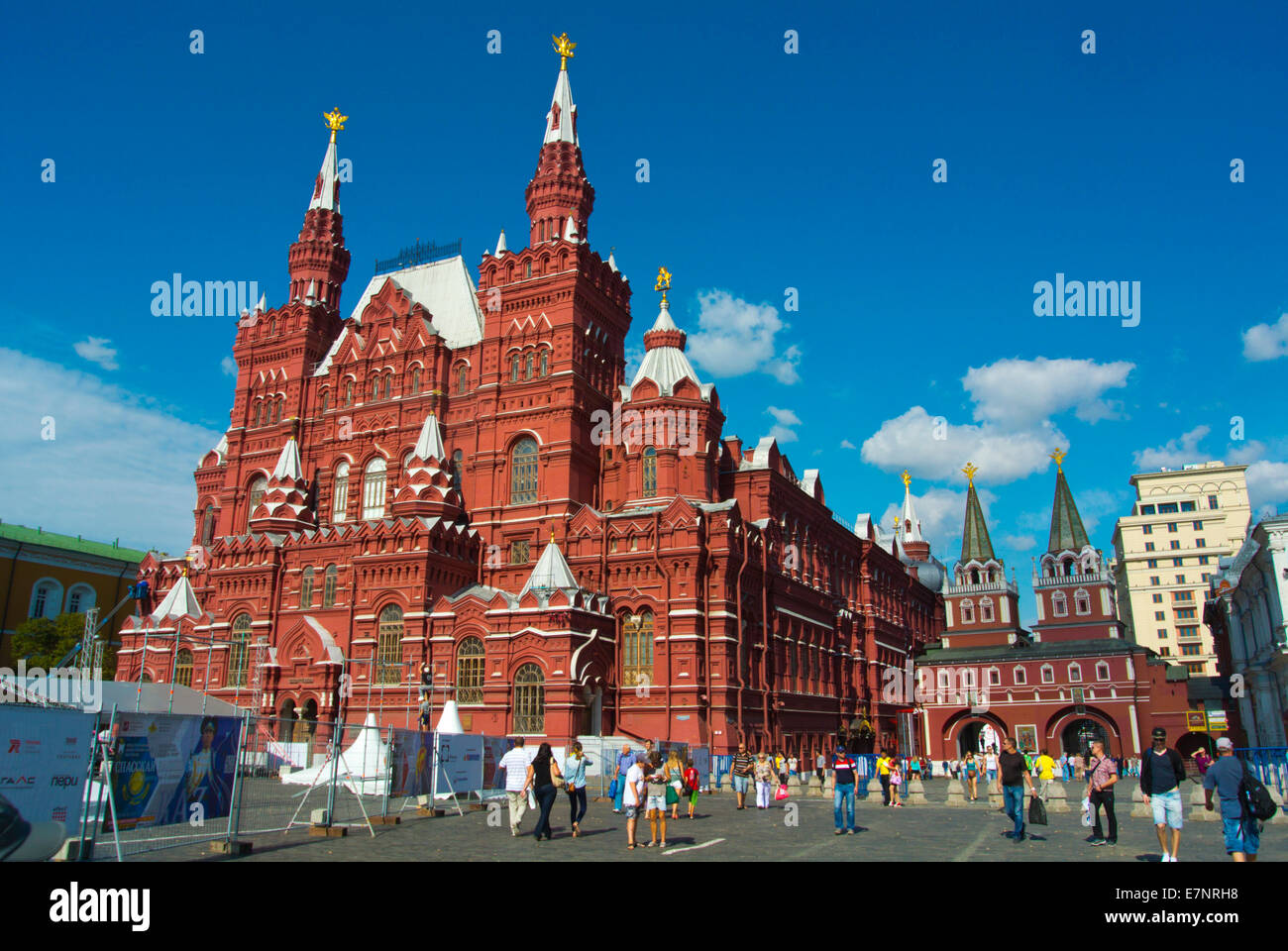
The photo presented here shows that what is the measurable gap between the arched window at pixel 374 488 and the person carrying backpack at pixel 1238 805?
143 ft

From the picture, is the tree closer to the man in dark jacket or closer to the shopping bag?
the shopping bag

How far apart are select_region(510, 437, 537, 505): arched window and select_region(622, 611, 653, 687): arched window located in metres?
8.62

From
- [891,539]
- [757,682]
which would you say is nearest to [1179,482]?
[891,539]

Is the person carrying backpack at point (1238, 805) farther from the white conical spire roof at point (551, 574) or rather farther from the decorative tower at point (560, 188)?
the decorative tower at point (560, 188)

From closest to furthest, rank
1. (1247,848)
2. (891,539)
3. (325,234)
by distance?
(1247,848), (325,234), (891,539)

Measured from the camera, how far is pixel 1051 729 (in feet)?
232

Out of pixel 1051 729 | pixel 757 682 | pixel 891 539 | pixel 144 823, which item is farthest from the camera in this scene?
pixel 891 539

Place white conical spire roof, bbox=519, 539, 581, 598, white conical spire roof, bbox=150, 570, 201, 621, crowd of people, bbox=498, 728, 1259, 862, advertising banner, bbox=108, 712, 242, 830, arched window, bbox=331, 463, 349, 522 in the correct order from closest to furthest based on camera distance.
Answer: crowd of people, bbox=498, 728, 1259, 862 → advertising banner, bbox=108, 712, 242, 830 → white conical spire roof, bbox=519, 539, 581, 598 → white conical spire roof, bbox=150, 570, 201, 621 → arched window, bbox=331, 463, 349, 522

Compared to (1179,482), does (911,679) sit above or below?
below

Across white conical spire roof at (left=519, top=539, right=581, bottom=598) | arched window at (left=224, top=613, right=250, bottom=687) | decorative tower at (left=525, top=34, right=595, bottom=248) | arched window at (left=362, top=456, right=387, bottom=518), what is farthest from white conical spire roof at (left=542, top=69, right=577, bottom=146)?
arched window at (left=224, top=613, right=250, bottom=687)

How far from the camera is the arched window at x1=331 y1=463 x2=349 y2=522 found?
52.4m

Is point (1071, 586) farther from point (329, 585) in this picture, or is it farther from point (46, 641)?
point (46, 641)

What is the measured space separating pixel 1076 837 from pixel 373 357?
4402cm
